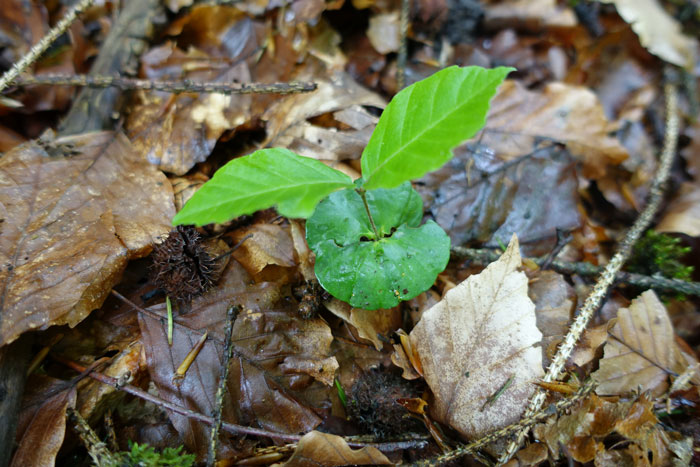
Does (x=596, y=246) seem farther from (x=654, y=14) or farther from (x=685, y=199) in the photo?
(x=654, y=14)

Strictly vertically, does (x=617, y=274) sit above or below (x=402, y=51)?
below

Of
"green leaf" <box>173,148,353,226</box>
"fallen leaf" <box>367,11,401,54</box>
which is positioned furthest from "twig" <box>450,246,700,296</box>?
"fallen leaf" <box>367,11,401,54</box>

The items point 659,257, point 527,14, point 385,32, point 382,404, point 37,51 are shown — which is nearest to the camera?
point 382,404

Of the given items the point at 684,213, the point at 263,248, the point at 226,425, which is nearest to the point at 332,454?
the point at 226,425

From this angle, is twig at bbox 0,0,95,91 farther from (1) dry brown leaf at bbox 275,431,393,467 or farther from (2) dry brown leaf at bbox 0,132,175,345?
(1) dry brown leaf at bbox 275,431,393,467

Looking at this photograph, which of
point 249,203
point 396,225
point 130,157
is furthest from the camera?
point 130,157

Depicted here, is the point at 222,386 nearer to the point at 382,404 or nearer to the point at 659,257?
the point at 382,404

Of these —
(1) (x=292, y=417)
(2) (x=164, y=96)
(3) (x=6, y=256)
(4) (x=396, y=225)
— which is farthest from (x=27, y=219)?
(4) (x=396, y=225)
